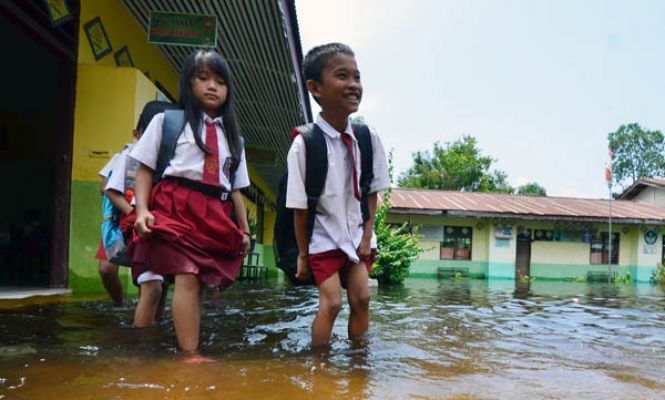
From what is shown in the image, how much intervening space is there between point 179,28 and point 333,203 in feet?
14.4

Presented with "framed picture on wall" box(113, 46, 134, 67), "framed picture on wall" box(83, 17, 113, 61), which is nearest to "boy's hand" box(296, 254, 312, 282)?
"framed picture on wall" box(83, 17, 113, 61)

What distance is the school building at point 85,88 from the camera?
5.42 metres

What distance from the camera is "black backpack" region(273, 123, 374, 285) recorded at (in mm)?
2633

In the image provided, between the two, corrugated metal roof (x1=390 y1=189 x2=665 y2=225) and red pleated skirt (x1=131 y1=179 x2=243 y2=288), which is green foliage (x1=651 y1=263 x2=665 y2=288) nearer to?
corrugated metal roof (x1=390 y1=189 x2=665 y2=225)

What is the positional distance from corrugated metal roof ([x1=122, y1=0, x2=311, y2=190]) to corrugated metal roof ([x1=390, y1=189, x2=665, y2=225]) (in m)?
11.6

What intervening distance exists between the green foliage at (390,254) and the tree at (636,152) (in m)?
46.9

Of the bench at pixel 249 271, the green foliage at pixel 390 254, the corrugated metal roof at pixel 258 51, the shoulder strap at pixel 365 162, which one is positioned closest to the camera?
the shoulder strap at pixel 365 162

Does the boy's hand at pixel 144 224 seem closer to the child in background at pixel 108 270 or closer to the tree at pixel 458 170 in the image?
the child in background at pixel 108 270

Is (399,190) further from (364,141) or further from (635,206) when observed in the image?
(364,141)

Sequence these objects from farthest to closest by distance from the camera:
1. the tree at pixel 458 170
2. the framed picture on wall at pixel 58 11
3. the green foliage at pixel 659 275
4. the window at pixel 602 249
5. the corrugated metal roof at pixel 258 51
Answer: the tree at pixel 458 170 → the window at pixel 602 249 → the green foliage at pixel 659 275 → the corrugated metal roof at pixel 258 51 → the framed picture on wall at pixel 58 11

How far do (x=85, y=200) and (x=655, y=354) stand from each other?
5038mm

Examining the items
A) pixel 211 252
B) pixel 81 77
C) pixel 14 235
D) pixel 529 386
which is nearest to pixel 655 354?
pixel 529 386

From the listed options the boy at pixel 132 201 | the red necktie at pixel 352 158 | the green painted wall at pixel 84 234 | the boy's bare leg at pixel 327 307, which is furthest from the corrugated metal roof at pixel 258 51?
the boy's bare leg at pixel 327 307

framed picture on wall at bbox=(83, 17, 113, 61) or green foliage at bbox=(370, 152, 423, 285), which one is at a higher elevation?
framed picture on wall at bbox=(83, 17, 113, 61)
